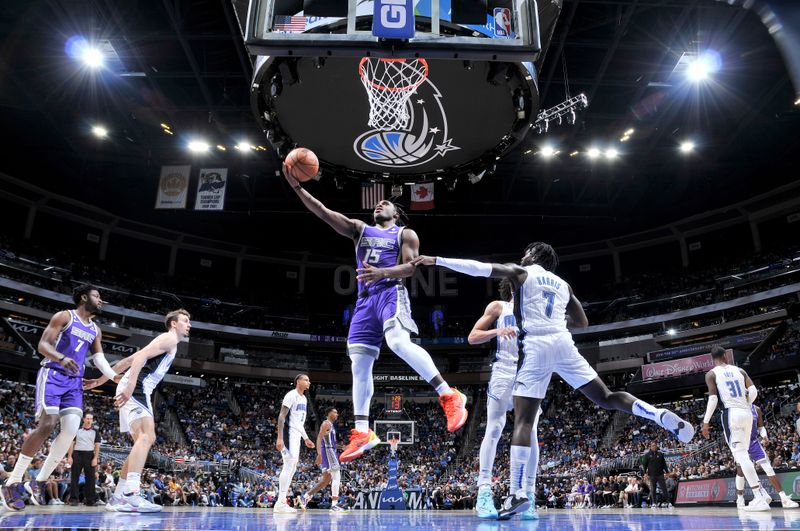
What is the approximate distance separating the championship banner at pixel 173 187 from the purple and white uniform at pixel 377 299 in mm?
19322

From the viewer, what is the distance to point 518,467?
16.0 feet

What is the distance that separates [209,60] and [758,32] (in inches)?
681

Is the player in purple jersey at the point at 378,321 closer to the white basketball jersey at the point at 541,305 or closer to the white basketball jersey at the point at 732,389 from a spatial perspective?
the white basketball jersey at the point at 541,305

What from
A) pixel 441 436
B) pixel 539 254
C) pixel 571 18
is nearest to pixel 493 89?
pixel 571 18

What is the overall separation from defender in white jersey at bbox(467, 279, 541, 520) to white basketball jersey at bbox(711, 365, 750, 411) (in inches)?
148

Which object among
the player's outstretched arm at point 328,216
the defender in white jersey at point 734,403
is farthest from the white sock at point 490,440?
the defender in white jersey at point 734,403

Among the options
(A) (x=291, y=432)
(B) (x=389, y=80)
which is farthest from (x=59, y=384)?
(B) (x=389, y=80)

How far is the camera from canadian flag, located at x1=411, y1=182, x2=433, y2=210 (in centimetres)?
2127

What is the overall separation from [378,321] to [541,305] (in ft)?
5.01

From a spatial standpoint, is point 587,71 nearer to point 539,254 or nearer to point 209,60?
point 209,60

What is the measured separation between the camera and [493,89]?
12297mm

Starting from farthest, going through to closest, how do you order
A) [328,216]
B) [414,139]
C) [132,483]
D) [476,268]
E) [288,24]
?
[414,139] → [288,24] → [132,483] → [328,216] → [476,268]

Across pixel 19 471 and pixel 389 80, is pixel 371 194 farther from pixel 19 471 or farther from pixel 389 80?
pixel 19 471

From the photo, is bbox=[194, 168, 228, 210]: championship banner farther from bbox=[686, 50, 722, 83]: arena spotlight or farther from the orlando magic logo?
bbox=[686, 50, 722, 83]: arena spotlight
